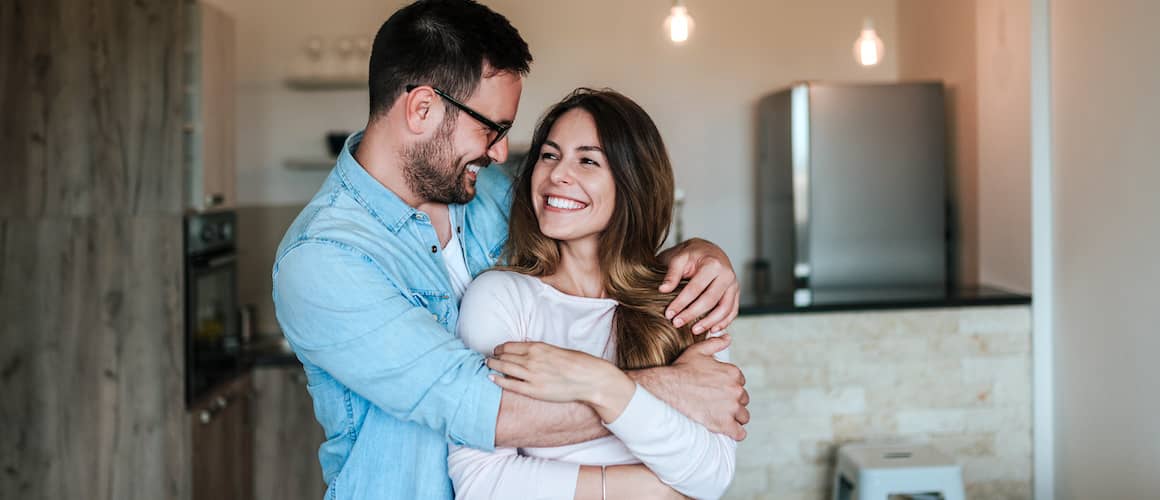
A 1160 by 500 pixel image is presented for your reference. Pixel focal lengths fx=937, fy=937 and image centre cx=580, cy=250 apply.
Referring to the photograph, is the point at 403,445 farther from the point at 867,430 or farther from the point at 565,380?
the point at 867,430

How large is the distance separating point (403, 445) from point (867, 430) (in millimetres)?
2335

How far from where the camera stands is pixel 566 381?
4.61ft

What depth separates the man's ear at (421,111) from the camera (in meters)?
1.60

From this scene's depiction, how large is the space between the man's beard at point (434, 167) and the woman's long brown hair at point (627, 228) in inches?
9.2

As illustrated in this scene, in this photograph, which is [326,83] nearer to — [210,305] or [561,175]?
[210,305]

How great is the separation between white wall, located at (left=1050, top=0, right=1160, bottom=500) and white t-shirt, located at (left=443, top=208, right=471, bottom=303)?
2.11 m

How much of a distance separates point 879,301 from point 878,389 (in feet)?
1.06

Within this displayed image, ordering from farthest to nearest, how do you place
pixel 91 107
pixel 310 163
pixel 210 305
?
pixel 310 163, pixel 210 305, pixel 91 107

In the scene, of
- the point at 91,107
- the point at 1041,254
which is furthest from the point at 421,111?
the point at 1041,254

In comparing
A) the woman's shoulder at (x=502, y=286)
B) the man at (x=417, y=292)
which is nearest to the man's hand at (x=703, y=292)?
the man at (x=417, y=292)

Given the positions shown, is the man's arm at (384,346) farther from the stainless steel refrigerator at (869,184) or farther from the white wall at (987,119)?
the stainless steel refrigerator at (869,184)

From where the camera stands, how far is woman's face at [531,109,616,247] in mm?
1744

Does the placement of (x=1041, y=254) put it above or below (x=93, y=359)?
above

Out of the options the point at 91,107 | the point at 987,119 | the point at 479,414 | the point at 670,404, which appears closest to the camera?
the point at 479,414
